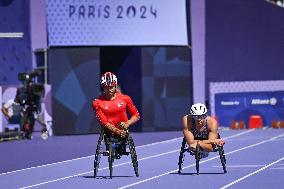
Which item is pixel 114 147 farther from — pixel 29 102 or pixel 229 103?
pixel 229 103

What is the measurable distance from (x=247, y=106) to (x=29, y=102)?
7964 millimetres

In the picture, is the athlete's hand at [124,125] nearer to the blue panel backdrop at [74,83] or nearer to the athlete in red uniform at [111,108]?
the athlete in red uniform at [111,108]

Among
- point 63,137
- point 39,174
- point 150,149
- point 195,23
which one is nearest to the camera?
point 39,174

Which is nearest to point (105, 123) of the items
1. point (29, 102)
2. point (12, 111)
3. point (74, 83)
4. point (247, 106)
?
point (29, 102)

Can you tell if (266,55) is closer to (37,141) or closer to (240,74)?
(240,74)

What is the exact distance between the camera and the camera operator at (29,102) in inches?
1142

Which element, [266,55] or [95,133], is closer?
[95,133]

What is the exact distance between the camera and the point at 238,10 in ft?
111

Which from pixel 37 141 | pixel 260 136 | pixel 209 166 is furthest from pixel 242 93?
pixel 209 166

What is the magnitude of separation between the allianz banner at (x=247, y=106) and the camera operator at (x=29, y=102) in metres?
6.66

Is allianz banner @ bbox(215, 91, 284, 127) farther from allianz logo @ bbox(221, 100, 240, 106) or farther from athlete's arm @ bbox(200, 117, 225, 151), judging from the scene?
athlete's arm @ bbox(200, 117, 225, 151)

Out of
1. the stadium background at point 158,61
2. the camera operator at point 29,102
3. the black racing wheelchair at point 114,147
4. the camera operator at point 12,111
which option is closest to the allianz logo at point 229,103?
the stadium background at point 158,61

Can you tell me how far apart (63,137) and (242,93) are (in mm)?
6468

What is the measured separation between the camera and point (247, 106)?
32.5 m
